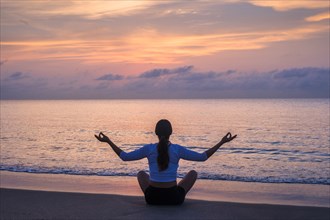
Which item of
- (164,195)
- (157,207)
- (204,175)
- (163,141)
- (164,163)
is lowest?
(204,175)

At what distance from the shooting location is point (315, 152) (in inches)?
1010

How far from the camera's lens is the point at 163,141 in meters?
8.41

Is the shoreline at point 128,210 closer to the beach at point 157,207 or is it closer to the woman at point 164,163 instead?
the beach at point 157,207

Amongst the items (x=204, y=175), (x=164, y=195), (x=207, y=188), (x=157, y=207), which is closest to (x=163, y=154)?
(x=164, y=195)

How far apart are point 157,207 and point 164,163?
931mm

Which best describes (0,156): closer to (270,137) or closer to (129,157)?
(129,157)

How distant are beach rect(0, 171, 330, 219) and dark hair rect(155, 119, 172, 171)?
85cm

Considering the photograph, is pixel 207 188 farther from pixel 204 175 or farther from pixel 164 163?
pixel 164 163

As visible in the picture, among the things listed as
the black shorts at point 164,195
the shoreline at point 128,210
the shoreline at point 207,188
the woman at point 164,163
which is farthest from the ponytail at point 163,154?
the shoreline at point 207,188

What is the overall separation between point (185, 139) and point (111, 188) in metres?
22.2

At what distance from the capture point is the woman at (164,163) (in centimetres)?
833

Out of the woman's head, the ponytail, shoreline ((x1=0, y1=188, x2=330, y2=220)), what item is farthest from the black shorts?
the woman's head

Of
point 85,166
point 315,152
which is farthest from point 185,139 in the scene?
point 85,166

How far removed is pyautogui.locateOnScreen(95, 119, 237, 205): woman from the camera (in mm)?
8328
